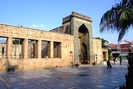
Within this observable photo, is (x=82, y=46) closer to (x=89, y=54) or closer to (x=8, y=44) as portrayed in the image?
(x=89, y=54)

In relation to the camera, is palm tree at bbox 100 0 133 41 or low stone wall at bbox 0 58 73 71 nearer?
palm tree at bbox 100 0 133 41

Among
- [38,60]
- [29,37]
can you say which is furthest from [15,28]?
[38,60]

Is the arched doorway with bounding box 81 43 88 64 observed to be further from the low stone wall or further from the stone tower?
the low stone wall

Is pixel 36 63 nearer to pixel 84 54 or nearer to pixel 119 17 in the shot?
pixel 84 54

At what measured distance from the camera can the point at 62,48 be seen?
20.0 meters

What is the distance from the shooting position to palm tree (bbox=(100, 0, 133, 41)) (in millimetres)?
3818

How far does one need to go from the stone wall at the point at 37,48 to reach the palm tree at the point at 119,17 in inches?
525

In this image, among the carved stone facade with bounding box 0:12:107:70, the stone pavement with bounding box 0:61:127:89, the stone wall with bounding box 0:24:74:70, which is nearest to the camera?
the stone pavement with bounding box 0:61:127:89

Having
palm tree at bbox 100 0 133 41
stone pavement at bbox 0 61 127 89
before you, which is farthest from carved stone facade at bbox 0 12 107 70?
palm tree at bbox 100 0 133 41

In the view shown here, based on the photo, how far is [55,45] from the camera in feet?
71.0

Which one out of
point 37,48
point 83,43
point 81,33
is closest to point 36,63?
point 37,48

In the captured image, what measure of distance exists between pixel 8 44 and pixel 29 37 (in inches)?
109

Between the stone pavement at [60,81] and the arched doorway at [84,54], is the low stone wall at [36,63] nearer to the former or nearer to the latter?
the stone pavement at [60,81]

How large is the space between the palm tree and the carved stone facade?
13.4 meters
